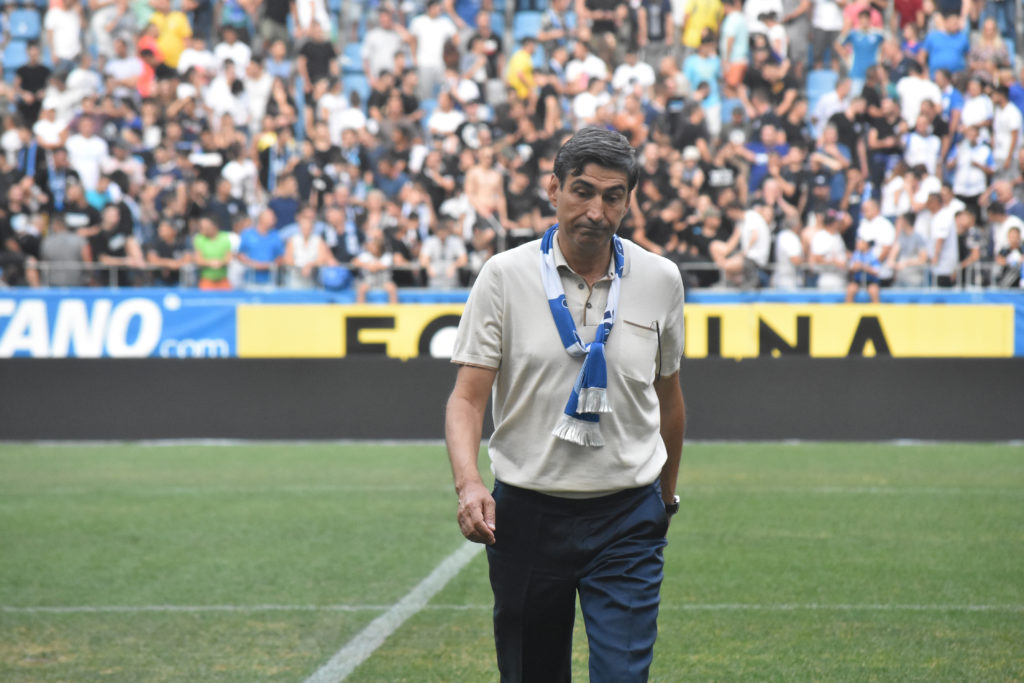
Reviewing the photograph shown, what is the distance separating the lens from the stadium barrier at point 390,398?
1498 centimetres

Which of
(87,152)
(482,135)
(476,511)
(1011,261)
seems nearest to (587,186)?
(476,511)

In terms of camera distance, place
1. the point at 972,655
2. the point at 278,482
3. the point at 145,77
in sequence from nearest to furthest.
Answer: the point at 972,655 → the point at 278,482 → the point at 145,77

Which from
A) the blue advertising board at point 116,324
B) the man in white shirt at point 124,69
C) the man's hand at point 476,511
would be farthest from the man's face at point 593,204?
the man in white shirt at point 124,69

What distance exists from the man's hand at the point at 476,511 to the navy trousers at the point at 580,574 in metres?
0.18

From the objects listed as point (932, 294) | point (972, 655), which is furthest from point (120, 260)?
point (972, 655)

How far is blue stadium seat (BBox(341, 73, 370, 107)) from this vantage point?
20.7 metres

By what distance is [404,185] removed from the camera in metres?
18.0

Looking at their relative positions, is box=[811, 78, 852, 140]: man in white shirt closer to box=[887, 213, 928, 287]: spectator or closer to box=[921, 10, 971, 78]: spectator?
box=[921, 10, 971, 78]: spectator

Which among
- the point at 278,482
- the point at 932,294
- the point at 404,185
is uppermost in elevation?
the point at 404,185

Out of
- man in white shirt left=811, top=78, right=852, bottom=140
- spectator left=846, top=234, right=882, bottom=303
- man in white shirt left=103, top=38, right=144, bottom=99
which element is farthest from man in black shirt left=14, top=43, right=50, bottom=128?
spectator left=846, top=234, right=882, bottom=303

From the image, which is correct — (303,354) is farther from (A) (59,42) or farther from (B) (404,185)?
(A) (59,42)

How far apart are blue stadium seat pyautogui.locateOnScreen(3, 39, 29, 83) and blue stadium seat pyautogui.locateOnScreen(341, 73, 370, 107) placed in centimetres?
521

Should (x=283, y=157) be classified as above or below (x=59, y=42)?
below

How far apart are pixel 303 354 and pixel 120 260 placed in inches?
103
